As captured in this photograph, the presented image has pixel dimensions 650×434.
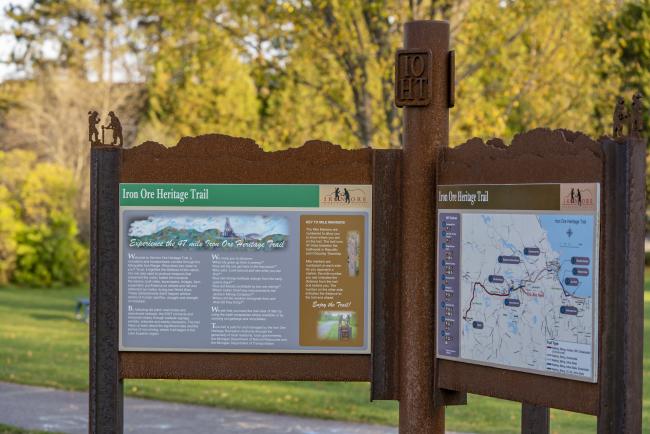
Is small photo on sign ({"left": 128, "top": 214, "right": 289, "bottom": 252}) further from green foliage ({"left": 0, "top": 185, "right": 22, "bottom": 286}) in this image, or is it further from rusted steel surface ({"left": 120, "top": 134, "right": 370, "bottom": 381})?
green foliage ({"left": 0, "top": 185, "right": 22, "bottom": 286})

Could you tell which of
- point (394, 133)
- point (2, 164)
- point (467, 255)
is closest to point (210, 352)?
point (467, 255)

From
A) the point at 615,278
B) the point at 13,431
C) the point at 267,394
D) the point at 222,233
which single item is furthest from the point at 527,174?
the point at 267,394

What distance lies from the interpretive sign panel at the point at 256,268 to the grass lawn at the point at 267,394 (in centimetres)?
418

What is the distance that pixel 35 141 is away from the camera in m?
32.6

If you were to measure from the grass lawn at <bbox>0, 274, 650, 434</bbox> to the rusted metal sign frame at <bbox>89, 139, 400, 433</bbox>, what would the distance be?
4.02m

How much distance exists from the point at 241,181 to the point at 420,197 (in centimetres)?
84

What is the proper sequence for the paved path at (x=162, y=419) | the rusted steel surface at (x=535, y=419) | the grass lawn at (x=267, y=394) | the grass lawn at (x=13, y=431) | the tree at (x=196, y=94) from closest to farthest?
the rusted steel surface at (x=535, y=419), the grass lawn at (x=13, y=431), the paved path at (x=162, y=419), the grass lawn at (x=267, y=394), the tree at (x=196, y=94)

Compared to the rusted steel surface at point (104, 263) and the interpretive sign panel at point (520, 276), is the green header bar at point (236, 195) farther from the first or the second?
the interpretive sign panel at point (520, 276)

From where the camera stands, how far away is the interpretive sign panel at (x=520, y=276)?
4.43m

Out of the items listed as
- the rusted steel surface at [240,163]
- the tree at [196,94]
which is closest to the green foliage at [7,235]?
the tree at [196,94]

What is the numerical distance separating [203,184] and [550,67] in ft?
28.2

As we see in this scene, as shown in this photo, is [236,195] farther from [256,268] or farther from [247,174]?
→ [256,268]

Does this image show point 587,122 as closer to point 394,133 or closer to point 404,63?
point 394,133

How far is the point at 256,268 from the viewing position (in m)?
5.24
